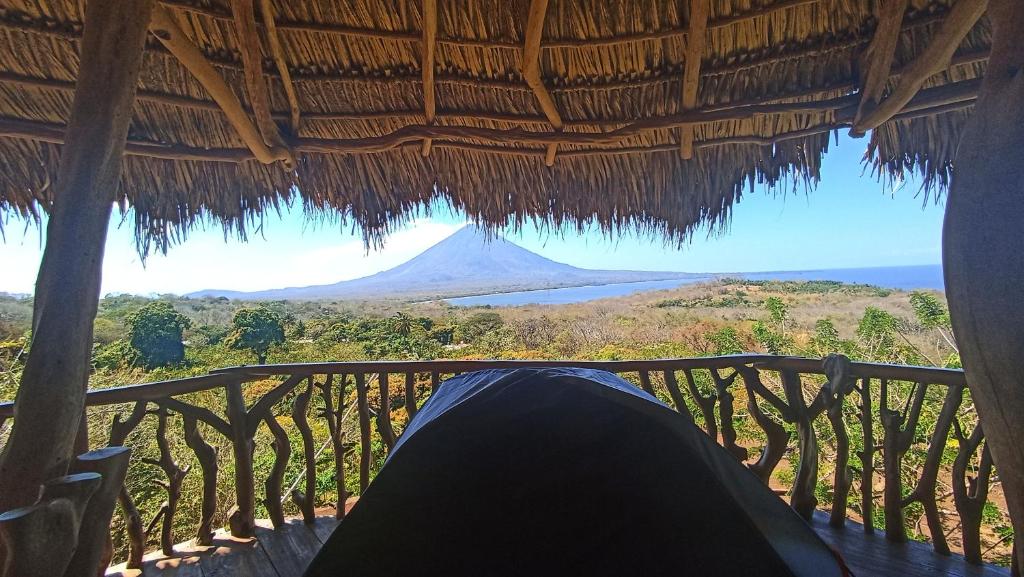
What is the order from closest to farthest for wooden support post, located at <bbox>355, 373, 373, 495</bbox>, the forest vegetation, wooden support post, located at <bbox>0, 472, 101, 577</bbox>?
wooden support post, located at <bbox>0, 472, 101, 577</bbox>, wooden support post, located at <bbox>355, 373, 373, 495</bbox>, the forest vegetation

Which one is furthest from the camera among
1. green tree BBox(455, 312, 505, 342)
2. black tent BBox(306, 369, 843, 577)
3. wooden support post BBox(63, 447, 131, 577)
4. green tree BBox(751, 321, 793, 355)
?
green tree BBox(455, 312, 505, 342)

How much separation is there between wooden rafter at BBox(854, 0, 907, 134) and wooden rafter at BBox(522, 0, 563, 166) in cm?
134

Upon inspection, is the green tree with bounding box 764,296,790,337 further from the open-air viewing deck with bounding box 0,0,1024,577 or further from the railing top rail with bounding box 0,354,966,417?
the railing top rail with bounding box 0,354,966,417

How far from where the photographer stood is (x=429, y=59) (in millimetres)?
1983

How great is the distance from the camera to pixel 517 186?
282 centimetres

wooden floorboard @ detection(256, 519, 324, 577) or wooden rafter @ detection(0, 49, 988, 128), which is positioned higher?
wooden rafter @ detection(0, 49, 988, 128)

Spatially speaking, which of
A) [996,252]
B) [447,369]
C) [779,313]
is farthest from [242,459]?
[779,313]

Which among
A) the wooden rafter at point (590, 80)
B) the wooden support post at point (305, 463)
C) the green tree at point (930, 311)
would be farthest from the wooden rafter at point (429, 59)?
the green tree at point (930, 311)

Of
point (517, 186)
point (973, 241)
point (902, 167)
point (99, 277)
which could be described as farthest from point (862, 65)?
point (99, 277)

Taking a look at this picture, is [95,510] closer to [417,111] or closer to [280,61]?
[280,61]

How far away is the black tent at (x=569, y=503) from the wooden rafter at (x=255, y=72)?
1.92 metres

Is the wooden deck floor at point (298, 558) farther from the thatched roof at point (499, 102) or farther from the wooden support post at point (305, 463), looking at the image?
the thatched roof at point (499, 102)

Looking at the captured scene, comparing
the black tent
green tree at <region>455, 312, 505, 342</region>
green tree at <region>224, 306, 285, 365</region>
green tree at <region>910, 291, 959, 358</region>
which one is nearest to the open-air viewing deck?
the black tent

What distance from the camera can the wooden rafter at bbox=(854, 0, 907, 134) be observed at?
67.9 inches
